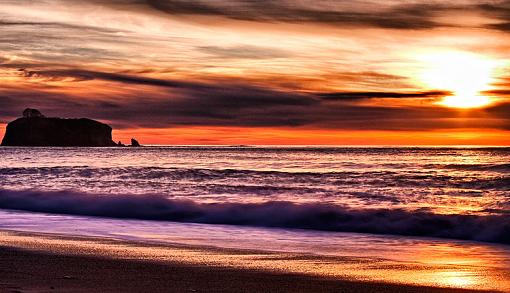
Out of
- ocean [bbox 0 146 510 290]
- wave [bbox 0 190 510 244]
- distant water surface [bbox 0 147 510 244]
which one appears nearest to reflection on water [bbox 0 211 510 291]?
ocean [bbox 0 146 510 290]

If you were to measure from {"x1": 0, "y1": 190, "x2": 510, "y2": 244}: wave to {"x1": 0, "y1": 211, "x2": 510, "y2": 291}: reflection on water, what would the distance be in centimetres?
144

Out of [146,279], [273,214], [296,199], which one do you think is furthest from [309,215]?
[146,279]

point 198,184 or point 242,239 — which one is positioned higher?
point 198,184

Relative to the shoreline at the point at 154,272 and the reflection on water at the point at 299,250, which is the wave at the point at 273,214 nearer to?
the reflection on water at the point at 299,250

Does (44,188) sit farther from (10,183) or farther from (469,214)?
(469,214)

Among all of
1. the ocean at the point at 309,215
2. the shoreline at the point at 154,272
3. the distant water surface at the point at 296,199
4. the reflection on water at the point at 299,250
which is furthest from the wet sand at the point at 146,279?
the distant water surface at the point at 296,199

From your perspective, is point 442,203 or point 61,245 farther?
point 442,203

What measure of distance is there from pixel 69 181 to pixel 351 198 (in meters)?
15.9

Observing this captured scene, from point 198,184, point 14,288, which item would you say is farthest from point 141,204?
Result: point 14,288

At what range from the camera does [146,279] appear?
8.07 metres

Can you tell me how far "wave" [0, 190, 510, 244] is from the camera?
1581cm

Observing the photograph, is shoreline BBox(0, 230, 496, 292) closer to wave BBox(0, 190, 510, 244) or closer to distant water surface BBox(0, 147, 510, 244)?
wave BBox(0, 190, 510, 244)

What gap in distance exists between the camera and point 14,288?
24.0 ft

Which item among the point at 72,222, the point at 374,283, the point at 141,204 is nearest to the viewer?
the point at 374,283
